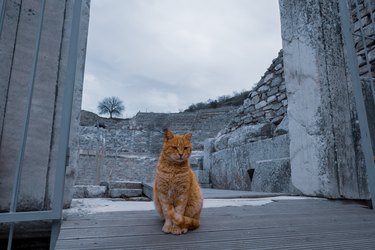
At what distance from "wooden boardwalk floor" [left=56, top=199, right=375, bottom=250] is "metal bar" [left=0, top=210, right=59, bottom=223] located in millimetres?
104

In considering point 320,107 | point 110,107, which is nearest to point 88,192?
point 320,107

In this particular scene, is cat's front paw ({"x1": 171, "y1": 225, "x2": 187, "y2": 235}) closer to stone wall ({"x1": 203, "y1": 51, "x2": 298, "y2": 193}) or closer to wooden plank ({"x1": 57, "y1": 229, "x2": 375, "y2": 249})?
wooden plank ({"x1": 57, "y1": 229, "x2": 375, "y2": 249})

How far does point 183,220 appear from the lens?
5.00 feet

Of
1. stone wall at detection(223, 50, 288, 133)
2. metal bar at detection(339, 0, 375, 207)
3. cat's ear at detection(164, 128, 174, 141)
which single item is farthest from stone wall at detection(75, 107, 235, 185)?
metal bar at detection(339, 0, 375, 207)

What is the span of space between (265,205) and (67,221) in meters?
1.70

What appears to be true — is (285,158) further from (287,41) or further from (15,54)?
(15,54)

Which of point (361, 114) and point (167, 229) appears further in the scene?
point (361, 114)

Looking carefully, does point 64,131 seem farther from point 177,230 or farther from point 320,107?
point 320,107

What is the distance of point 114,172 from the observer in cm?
1505

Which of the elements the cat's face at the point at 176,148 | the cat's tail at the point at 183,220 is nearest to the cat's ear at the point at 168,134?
the cat's face at the point at 176,148

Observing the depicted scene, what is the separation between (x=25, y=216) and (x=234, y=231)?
4.15ft

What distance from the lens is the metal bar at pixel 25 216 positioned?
1416 mm

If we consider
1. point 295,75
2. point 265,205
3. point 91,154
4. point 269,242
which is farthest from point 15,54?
point 91,154

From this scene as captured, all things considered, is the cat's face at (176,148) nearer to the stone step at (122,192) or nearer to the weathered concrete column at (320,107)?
the weathered concrete column at (320,107)
